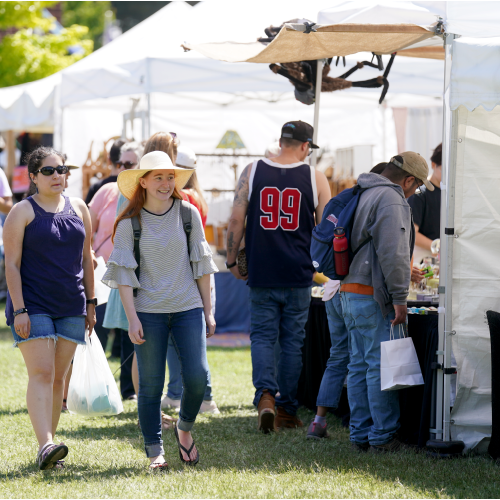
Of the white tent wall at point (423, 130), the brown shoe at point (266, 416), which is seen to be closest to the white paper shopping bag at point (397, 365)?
the brown shoe at point (266, 416)

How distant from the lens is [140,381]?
12.6 ft

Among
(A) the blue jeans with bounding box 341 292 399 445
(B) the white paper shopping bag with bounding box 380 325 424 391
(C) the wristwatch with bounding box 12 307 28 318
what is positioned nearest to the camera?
(C) the wristwatch with bounding box 12 307 28 318

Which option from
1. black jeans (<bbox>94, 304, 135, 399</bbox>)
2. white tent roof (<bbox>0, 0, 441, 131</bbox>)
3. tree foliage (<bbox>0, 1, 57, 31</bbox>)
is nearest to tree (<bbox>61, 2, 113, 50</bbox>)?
tree foliage (<bbox>0, 1, 57, 31</bbox>)

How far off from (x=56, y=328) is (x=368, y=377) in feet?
5.98

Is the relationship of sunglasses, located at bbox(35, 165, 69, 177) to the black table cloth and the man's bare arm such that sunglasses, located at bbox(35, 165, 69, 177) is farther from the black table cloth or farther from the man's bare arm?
the black table cloth

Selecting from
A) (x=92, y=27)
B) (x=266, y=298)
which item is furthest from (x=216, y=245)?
(x=92, y=27)

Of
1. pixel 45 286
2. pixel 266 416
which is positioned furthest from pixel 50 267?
pixel 266 416

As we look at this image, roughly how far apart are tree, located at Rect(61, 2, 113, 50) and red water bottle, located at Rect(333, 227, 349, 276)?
21.1 m

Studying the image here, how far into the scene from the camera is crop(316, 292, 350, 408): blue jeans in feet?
15.8

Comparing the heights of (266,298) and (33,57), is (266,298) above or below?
below

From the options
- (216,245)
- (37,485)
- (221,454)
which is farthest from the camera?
(216,245)

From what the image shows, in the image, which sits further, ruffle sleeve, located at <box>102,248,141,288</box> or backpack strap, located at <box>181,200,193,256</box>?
backpack strap, located at <box>181,200,193,256</box>

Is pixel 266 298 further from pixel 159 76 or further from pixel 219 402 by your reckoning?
pixel 159 76

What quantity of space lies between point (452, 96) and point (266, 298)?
1875 mm
